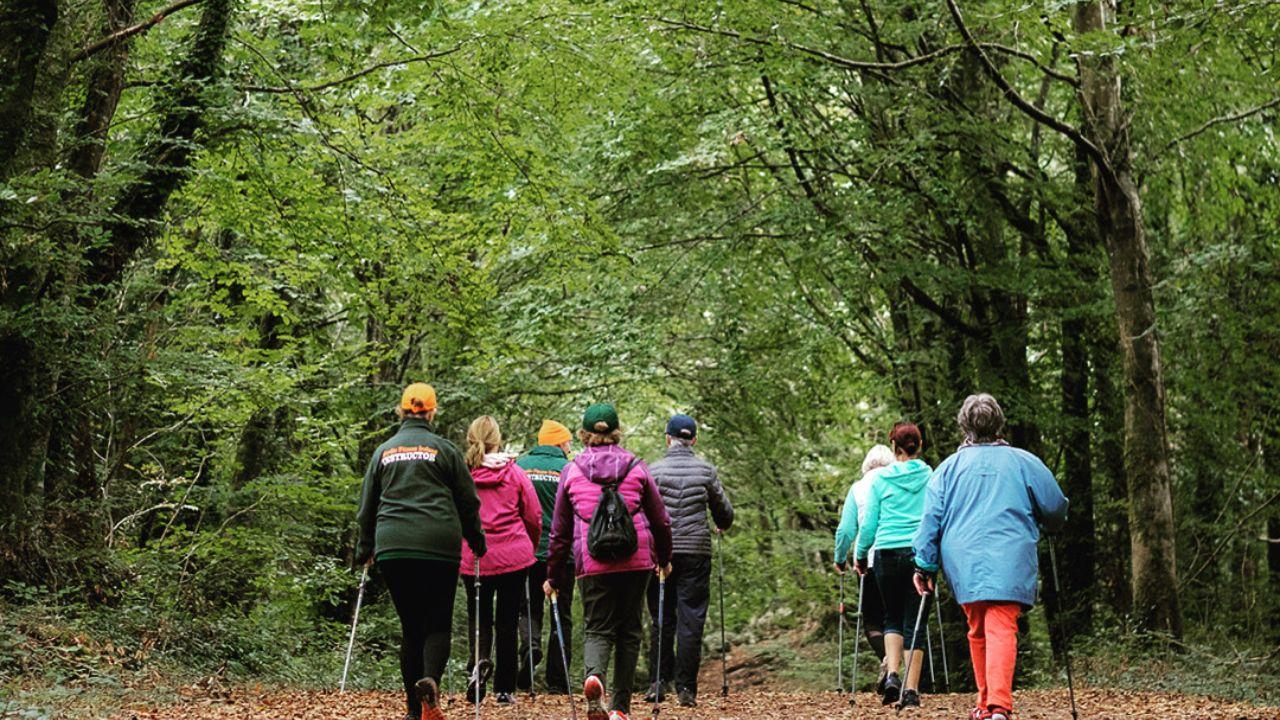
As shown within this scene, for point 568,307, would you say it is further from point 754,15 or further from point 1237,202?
point 1237,202

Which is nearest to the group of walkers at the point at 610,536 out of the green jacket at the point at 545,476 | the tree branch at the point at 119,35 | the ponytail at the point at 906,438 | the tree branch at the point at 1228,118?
the green jacket at the point at 545,476

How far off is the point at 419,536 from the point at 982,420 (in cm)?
324

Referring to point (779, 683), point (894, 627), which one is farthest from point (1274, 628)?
point (894, 627)

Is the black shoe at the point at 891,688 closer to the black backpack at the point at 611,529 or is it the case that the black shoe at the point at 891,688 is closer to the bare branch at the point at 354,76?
the black backpack at the point at 611,529

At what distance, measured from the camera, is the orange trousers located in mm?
6645

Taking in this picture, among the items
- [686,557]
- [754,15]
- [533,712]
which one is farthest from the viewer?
[754,15]

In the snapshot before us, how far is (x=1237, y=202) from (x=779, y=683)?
10.6 metres

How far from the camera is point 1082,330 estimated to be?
16750 millimetres

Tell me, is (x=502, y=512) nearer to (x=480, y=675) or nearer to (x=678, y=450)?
(x=480, y=675)

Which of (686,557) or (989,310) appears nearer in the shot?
(686,557)

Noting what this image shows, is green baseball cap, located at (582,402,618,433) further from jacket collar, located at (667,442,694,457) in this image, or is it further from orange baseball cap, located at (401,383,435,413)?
jacket collar, located at (667,442,694,457)

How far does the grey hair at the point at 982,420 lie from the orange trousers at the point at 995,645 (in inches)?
37.3

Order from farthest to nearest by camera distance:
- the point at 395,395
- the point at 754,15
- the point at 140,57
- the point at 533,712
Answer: the point at 395,395, the point at 754,15, the point at 140,57, the point at 533,712

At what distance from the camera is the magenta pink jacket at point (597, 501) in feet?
23.8
